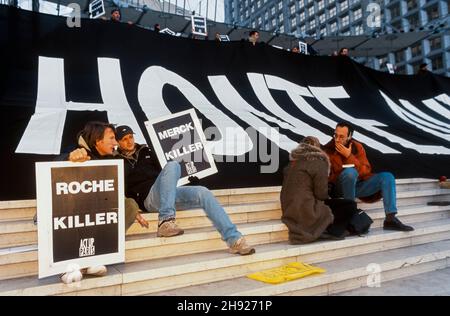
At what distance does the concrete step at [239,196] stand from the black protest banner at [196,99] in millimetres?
184

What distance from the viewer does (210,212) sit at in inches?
133

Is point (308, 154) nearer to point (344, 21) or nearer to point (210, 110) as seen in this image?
point (210, 110)

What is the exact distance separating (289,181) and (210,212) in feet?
2.96

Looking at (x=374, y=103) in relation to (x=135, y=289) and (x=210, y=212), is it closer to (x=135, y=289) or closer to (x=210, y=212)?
(x=210, y=212)

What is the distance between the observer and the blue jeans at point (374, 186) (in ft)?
14.0

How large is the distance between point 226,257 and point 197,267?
0.99 feet

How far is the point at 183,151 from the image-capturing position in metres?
4.09

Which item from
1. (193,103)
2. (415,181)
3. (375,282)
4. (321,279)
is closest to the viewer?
(321,279)

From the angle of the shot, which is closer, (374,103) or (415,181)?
(415,181)

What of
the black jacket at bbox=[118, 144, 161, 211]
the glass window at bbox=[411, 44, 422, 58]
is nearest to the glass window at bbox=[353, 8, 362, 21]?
the glass window at bbox=[411, 44, 422, 58]

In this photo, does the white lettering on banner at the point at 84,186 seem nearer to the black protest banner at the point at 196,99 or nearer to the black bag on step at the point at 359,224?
the black protest banner at the point at 196,99

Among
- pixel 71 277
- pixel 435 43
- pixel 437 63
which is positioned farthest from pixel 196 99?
pixel 435 43
